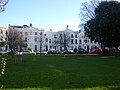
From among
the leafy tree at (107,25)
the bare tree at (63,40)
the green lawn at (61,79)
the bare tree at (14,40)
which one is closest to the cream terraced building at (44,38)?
the bare tree at (63,40)

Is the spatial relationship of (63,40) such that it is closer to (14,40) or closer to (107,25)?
(14,40)

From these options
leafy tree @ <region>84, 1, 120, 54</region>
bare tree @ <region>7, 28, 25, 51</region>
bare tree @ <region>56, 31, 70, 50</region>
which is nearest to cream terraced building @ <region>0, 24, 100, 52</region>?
bare tree @ <region>56, 31, 70, 50</region>

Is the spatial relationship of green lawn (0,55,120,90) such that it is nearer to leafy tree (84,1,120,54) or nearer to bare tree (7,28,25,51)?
leafy tree (84,1,120,54)

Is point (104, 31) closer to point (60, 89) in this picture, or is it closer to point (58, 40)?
point (60, 89)

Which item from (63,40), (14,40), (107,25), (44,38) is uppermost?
(44,38)

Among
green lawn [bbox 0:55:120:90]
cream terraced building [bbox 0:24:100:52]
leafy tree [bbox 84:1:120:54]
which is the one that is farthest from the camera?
cream terraced building [bbox 0:24:100:52]

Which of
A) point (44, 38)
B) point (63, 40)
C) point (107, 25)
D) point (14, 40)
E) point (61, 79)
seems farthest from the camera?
point (44, 38)

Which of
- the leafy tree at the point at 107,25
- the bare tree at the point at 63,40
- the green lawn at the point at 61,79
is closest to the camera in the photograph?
the green lawn at the point at 61,79

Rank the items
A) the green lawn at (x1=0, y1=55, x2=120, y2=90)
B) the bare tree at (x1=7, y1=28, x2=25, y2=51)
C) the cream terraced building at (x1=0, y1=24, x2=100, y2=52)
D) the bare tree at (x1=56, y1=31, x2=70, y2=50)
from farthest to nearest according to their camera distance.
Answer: the cream terraced building at (x1=0, y1=24, x2=100, y2=52)
the bare tree at (x1=56, y1=31, x2=70, y2=50)
the bare tree at (x1=7, y1=28, x2=25, y2=51)
the green lawn at (x1=0, y1=55, x2=120, y2=90)

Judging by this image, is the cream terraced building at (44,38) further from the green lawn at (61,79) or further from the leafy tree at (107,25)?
the green lawn at (61,79)

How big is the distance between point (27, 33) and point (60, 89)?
430 feet

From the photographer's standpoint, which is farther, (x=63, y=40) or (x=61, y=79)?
(x=63, y=40)

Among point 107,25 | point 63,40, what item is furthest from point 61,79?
point 63,40

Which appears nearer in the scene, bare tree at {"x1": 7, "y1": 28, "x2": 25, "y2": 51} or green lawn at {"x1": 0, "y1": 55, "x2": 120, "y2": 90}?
green lawn at {"x1": 0, "y1": 55, "x2": 120, "y2": 90}
